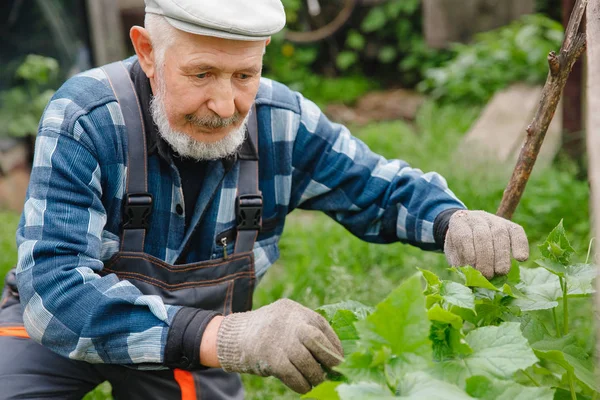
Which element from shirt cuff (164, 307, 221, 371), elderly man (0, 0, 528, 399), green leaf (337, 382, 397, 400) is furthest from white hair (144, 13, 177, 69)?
green leaf (337, 382, 397, 400)

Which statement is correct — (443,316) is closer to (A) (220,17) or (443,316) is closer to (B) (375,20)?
(A) (220,17)

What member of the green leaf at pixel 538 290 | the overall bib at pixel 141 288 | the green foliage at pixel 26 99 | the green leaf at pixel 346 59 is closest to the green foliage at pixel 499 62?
the green leaf at pixel 346 59

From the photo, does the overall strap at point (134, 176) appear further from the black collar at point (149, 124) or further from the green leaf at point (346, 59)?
the green leaf at point (346, 59)

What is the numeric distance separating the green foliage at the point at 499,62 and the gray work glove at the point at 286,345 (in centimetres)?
474

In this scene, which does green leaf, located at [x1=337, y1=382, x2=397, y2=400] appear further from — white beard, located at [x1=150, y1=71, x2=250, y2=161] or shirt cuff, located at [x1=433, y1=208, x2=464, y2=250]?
white beard, located at [x1=150, y1=71, x2=250, y2=161]

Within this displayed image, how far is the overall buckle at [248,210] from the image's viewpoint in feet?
7.63

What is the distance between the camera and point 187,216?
2.37m

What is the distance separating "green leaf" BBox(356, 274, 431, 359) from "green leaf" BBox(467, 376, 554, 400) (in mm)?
114

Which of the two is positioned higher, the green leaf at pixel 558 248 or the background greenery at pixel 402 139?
the green leaf at pixel 558 248

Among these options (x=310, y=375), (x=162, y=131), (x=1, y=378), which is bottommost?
(x=1, y=378)

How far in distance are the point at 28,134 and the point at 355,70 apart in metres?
3.96

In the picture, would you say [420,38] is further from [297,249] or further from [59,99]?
[59,99]

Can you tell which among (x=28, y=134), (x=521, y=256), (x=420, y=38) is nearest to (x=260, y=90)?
(x=521, y=256)

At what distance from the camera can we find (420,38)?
8.02 meters
